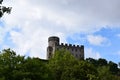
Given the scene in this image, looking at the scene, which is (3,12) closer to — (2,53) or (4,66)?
(4,66)

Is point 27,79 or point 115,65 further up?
point 115,65

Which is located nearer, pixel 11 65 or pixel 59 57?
pixel 11 65

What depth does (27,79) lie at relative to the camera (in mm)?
56938

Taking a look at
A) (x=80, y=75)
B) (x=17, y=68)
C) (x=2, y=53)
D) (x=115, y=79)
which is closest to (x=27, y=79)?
(x=17, y=68)

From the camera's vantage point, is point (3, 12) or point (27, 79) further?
point (27, 79)

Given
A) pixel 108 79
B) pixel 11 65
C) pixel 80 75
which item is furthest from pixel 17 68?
pixel 108 79

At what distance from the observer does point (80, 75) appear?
258 ft

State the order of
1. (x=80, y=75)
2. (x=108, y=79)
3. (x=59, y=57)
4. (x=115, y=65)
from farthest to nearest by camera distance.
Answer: (x=115, y=65) < (x=108, y=79) < (x=59, y=57) < (x=80, y=75)

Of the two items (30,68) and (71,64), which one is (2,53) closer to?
(30,68)

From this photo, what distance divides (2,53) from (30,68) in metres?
5.61

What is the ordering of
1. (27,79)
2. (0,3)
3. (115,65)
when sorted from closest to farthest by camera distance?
(0,3)
(27,79)
(115,65)

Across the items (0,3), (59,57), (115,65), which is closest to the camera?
(0,3)

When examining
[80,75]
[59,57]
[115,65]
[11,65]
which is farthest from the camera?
[115,65]

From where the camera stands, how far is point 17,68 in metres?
60.0
